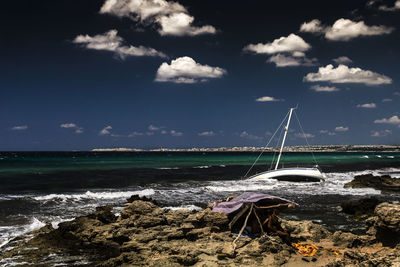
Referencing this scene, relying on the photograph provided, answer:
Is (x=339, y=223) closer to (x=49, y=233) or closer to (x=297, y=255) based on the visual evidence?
(x=297, y=255)

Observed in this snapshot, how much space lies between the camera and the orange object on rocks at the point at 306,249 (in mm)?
8602

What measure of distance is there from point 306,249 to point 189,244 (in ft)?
10.8

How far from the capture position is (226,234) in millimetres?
9461

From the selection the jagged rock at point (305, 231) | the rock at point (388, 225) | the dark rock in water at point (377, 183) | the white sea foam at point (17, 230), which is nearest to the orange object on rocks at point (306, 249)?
the jagged rock at point (305, 231)

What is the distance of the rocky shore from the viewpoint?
793 cm

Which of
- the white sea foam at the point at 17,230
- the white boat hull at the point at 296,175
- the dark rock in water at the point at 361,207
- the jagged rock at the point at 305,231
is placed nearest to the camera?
the jagged rock at the point at 305,231

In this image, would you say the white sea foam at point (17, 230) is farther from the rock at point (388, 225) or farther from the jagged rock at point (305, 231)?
the rock at point (388, 225)

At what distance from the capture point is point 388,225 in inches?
353

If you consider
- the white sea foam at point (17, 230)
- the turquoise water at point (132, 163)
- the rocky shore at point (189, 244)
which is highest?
the rocky shore at point (189, 244)

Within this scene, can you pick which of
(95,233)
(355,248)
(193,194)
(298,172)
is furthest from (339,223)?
(298,172)

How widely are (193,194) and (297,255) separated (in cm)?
1395

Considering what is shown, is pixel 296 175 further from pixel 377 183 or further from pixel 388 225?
pixel 388 225

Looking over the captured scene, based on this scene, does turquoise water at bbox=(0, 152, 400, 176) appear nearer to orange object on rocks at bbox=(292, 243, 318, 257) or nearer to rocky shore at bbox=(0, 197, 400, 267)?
rocky shore at bbox=(0, 197, 400, 267)

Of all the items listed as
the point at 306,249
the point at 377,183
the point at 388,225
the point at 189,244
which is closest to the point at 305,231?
the point at 306,249
